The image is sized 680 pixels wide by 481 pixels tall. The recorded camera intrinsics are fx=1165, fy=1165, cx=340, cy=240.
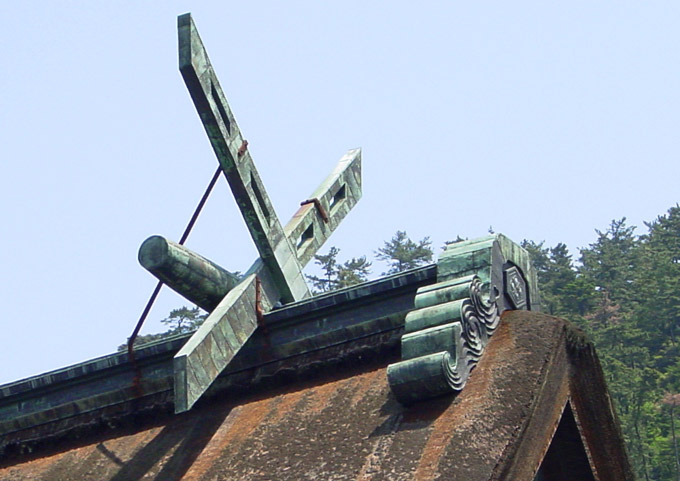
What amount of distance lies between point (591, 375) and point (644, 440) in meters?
54.7

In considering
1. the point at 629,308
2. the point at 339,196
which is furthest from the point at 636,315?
the point at 339,196

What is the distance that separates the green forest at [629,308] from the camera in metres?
58.5

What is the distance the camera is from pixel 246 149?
579 centimetres

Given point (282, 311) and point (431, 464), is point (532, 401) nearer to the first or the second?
point (431, 464)

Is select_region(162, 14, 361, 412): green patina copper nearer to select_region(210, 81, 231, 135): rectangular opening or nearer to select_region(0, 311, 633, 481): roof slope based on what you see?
select_region(210, 81, 231, 135): rectangular opening

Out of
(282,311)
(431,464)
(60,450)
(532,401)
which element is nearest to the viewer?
(431,464)

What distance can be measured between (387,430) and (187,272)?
1.54 metres

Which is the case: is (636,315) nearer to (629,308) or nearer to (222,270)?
(629,308)

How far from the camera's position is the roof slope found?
13.9ft

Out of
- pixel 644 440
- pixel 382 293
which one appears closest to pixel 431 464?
pixel 382 293

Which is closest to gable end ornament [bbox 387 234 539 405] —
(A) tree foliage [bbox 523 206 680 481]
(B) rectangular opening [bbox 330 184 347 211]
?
(B) rectangular opening [bbox 330 184 347 211]

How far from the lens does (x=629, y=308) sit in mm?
75438

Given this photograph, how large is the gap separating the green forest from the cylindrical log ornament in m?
51.6

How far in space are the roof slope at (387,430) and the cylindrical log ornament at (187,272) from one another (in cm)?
58
